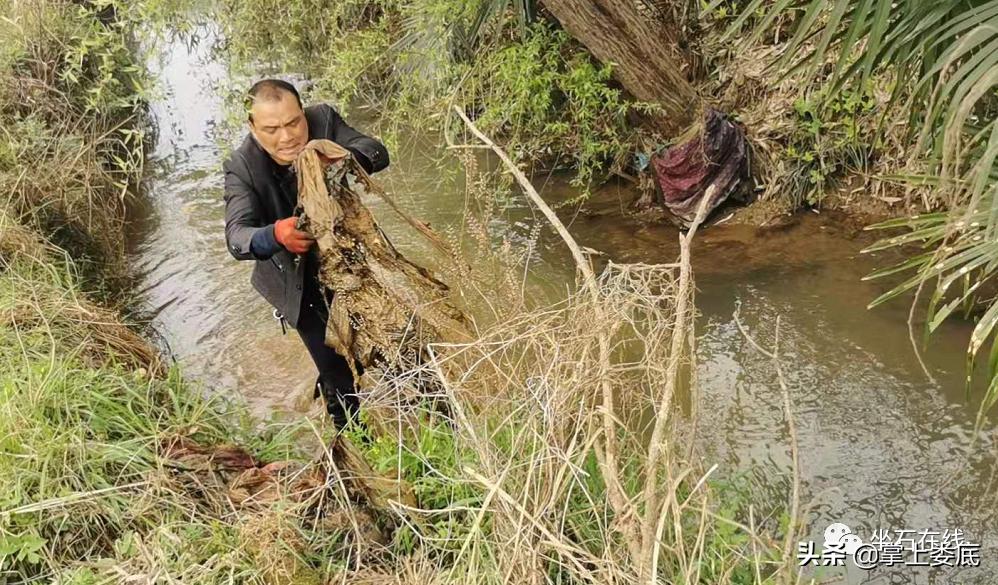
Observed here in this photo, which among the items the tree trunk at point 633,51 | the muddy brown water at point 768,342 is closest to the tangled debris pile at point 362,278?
the muddy brown water at point 768,342

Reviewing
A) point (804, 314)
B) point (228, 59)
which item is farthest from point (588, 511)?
point (228, 59)

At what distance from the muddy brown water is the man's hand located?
1639 mm

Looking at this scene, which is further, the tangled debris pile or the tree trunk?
the tree trunk

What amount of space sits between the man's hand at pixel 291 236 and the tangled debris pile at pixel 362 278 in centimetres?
3

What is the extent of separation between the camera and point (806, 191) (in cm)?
489

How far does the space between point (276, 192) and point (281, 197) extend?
3 cm

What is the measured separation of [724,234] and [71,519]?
3624 millimetres

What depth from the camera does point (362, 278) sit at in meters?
2.81

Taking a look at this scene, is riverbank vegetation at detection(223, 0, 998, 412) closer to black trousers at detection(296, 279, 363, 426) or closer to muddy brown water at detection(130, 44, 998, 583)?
Result: muddy brown water at detection(130, 44, 998, 583)

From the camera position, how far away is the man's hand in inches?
104

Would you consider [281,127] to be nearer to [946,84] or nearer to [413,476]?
[413,476]

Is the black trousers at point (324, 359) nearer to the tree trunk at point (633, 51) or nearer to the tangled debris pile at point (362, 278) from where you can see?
the tangled debris pile at point (362, 278)

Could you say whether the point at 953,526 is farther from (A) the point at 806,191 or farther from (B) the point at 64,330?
(B) the point at 64,330

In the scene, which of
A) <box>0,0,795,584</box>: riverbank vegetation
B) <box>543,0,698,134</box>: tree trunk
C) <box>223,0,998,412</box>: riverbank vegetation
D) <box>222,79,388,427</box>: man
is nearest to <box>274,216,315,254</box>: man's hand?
<box>222,79,388,427</box>: man
